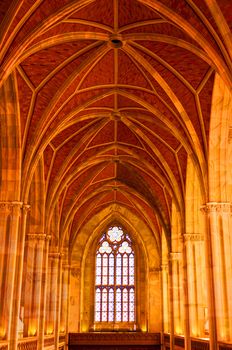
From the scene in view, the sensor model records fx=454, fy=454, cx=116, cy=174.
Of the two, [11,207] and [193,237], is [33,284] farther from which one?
[193,237]

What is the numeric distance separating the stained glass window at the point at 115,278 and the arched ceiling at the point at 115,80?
9369 millimetres

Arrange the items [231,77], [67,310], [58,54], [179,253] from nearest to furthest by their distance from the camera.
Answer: [231,77]
[58,54]
[179,253]
[67,310]

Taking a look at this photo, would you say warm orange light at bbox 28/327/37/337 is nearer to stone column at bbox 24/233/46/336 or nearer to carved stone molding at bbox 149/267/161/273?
stone column at bbox 24/233/46/336

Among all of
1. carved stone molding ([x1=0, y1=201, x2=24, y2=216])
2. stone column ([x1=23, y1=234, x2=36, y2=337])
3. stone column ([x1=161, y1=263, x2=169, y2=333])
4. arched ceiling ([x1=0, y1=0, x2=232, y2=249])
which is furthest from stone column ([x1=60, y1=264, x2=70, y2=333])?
carved stone molding ([x1=0, y1=201, x2=24, y2=216])

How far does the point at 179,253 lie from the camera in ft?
92.7

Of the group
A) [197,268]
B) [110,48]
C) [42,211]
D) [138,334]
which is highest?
[110,48]

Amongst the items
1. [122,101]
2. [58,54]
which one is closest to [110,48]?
[58,54]

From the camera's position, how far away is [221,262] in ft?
56.6

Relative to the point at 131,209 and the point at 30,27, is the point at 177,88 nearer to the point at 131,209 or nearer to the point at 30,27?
the point at 30,27

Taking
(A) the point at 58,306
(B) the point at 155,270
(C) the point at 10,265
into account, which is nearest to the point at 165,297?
(B) the point at 155,270

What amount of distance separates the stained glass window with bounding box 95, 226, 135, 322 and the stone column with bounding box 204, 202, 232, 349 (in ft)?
63.5

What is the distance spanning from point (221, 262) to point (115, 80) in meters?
8.90

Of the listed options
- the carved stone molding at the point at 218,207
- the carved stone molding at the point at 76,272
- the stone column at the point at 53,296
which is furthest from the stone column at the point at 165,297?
the carved stone molding at the point at 218,207

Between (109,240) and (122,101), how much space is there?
1777 cm
